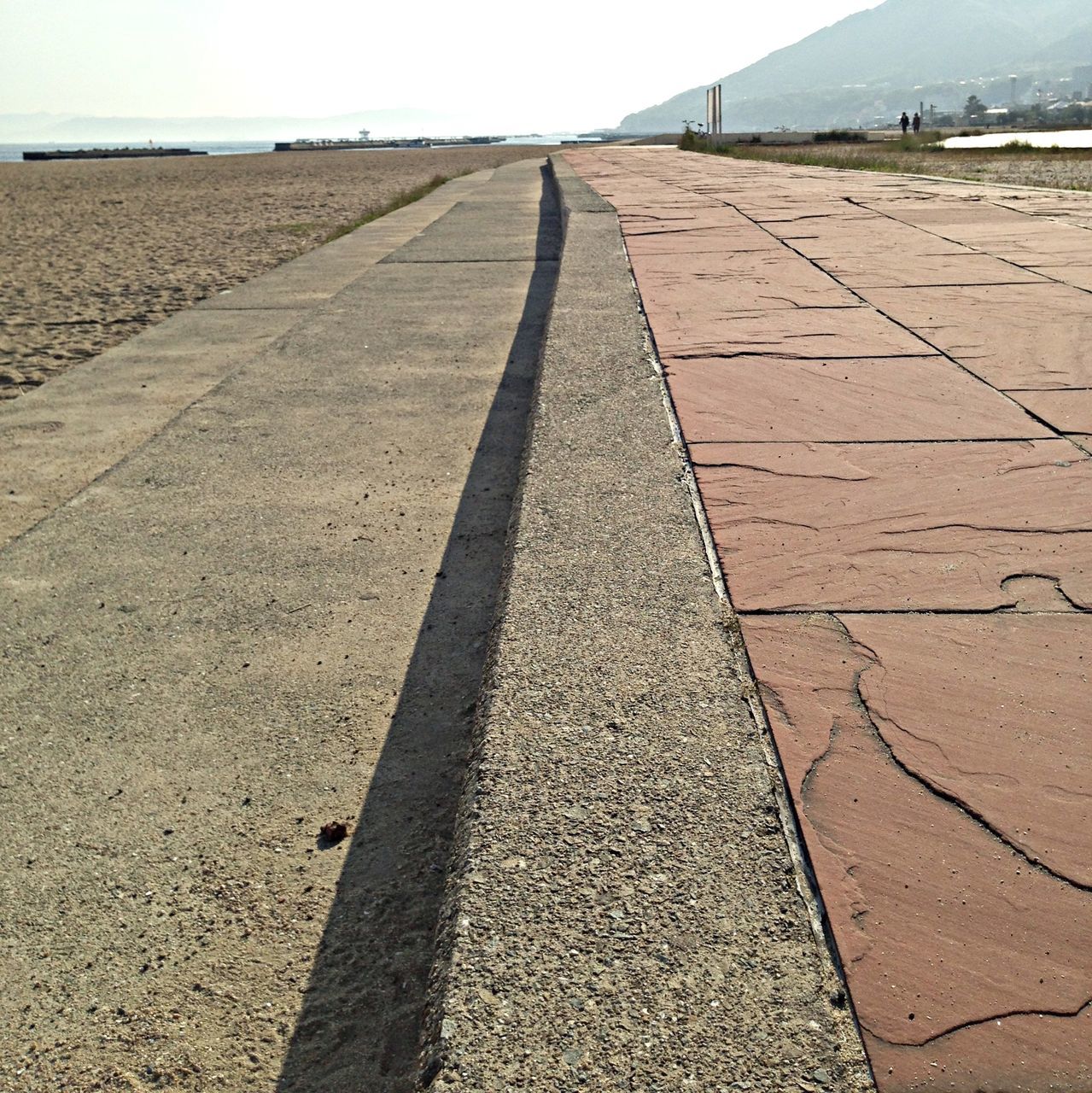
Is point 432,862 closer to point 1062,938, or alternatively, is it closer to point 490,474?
point 1062,938

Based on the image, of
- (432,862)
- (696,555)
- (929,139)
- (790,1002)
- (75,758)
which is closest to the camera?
(790,1002)

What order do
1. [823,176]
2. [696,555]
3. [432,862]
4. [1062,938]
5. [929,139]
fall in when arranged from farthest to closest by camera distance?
[929,139], [823,176], [696,555], [432,862], [1062,938]

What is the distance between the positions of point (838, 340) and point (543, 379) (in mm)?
1272

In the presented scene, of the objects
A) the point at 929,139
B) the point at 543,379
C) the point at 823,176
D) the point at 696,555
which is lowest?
the point at 696,555

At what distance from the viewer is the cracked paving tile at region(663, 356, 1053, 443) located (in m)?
2.88

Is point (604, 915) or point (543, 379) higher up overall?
point (543, 379)

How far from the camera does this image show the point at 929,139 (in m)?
24.9

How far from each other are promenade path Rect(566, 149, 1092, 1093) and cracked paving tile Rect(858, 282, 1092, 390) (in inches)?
0.7

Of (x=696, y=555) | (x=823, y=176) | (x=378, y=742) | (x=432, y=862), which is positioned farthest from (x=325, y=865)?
(x=823, y=176)

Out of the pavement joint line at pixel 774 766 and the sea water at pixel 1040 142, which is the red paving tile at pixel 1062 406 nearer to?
the pavement joint line at pixel 774 766

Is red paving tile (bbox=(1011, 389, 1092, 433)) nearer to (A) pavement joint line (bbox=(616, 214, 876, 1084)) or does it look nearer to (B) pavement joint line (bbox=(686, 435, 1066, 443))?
(B) pavement joint line (bbox=(686, 435, 1066, 443))

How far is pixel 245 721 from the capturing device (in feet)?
6.63

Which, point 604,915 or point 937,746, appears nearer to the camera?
point 604,915

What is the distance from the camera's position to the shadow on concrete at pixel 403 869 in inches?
52.8
